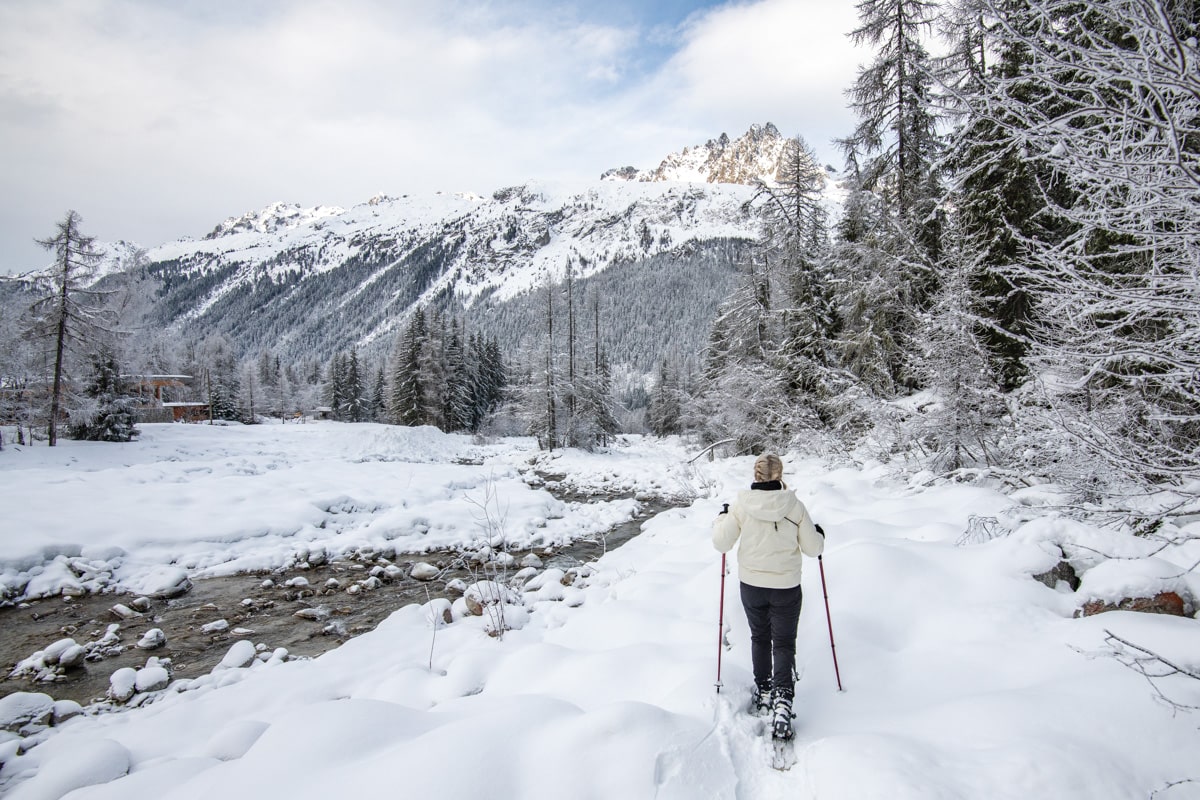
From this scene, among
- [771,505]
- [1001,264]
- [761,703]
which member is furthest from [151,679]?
[1001,264]

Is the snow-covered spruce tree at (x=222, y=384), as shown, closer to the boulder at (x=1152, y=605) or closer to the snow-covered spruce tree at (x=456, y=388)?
the snow-covered spruce tree at (x=456, y=388)

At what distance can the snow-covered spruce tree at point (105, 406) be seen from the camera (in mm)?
22406

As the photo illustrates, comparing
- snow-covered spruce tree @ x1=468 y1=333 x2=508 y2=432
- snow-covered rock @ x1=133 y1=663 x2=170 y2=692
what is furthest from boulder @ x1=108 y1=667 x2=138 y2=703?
snow-covered spruce tree @ x1=468 y1=333 x2=508 y2=432

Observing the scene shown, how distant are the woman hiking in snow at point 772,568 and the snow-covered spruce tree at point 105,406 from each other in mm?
30058

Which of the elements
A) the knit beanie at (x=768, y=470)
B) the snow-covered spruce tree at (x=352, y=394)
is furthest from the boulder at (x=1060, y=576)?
the snow-covered spruce tree at (x=352, y=394)

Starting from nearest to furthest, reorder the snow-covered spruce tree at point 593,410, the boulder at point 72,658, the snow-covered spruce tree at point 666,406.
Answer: the boulder at point 72,658 < the snow-covered spruce tree at point 593,410 < the snow-covered spruce tree at point 666,406

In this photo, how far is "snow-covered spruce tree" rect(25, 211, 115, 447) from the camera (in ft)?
68.3

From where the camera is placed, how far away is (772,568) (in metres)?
3.63

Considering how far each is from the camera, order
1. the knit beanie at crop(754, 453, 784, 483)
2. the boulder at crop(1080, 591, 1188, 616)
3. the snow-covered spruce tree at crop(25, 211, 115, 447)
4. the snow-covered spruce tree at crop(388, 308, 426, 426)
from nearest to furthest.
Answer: the boulder at crop(1080, 591, 1188, 616)
the knit beanie at crop(754, 453, 784, 483)
the snow-covered spruce tree at crop(25, 211, 115, 447)
the snow-covered spruce tree at crop(388, 308, 426, 426)

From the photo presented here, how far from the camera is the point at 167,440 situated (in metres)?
24.4

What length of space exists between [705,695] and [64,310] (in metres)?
30.4

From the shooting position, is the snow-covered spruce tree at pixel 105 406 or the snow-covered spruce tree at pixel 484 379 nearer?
the snow-covered spruce tree at pixel 105 406

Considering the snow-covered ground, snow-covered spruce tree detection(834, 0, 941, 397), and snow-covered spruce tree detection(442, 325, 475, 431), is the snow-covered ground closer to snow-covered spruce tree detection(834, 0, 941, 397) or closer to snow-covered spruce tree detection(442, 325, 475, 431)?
snow-covered spruce tree detection(834, 0, 941, 397)

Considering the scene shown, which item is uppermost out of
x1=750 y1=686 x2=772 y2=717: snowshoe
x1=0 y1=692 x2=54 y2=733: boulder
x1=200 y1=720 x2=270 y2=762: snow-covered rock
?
x1=750 y1=686 x2=772 y2=717: snowshoe
